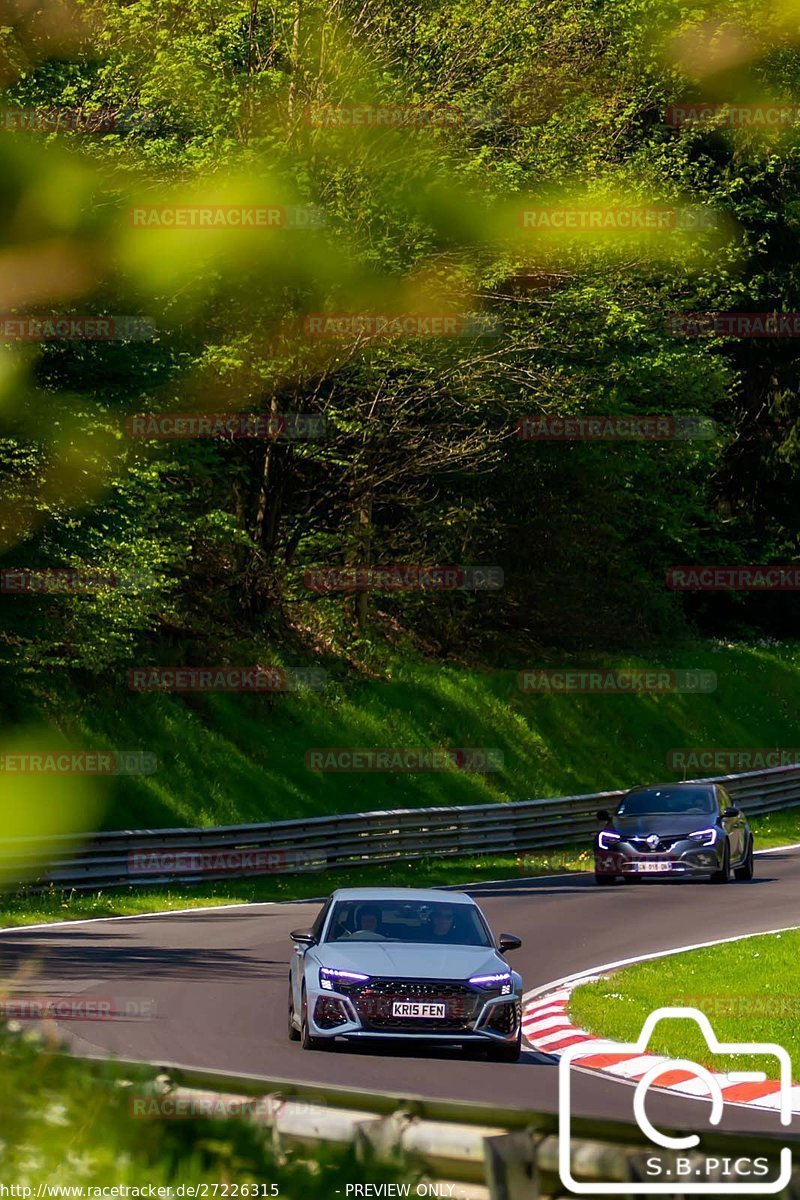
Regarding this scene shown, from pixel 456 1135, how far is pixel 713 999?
12980 mm

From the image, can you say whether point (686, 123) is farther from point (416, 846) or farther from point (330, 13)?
point (416, 846)

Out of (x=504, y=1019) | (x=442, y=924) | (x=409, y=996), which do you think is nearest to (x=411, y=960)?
(x=409, y=996)

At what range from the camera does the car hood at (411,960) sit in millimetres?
13852

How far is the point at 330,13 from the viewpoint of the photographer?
117 ft

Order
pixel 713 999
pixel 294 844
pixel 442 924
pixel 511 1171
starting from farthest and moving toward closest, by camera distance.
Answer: pixel 294 844 < pixel 713 999 < pixel 442 924 < pixel 511 1171

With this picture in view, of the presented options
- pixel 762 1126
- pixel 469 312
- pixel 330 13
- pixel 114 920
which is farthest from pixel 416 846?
pixel 762 1126

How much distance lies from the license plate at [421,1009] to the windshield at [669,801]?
53.8ft

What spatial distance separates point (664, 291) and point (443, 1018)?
35.0 metres

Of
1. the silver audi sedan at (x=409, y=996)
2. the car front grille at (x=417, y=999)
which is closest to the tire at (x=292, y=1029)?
the silver audi sedan at (x=409, y=996)

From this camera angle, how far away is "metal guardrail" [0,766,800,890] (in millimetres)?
26344

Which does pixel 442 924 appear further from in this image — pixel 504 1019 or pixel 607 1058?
pixel 607 1058

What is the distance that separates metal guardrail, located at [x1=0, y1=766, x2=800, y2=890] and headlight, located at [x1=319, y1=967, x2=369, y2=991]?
40.7 ft

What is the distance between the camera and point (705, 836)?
29062 mm

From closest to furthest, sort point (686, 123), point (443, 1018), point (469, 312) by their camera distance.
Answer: point (443, 1018)
point (469, 312)
point (686, 123)
